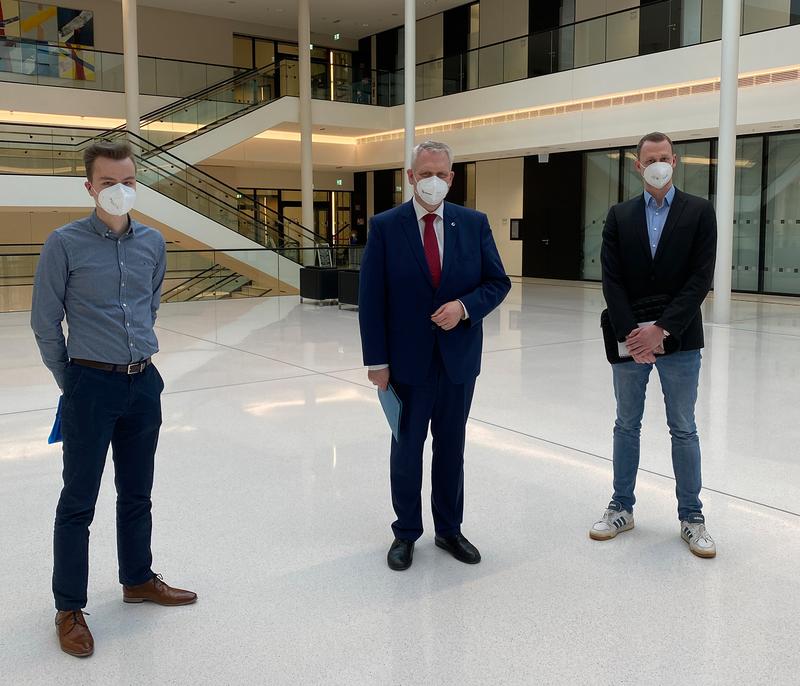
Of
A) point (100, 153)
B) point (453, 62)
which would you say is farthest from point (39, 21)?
point (100, 153)

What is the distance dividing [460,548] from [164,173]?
1680cm

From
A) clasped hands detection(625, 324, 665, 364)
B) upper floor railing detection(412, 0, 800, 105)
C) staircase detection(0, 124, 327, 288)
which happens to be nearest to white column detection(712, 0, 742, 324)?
upper floor railing detection(412, 0, 800, 105)

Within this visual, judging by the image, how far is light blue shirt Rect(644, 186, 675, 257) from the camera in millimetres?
3918

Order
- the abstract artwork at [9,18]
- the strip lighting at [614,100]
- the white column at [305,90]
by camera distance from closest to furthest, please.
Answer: the strip lighting at [614,100], the white column at [305,90], the abstract artwork at [9,18]

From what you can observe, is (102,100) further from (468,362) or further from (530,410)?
(468,362)

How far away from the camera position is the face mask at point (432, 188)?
11.7 feet

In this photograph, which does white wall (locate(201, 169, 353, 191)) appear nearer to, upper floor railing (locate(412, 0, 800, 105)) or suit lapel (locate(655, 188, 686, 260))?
upper floor railing (locate(412, 0, 800, 105))

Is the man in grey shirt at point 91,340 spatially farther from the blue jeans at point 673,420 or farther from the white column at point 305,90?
the white column at point 305,90

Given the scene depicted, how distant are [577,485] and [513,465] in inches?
21.2

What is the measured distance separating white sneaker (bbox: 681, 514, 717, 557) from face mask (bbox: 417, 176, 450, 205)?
1.93 meters

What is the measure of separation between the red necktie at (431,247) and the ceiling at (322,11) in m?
21.8

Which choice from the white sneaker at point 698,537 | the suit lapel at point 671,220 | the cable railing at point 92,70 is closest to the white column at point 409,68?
the cable railing at point 92,70

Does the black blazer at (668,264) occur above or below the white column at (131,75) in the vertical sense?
below

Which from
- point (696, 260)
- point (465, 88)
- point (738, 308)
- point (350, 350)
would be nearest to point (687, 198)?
point (696, 260)
